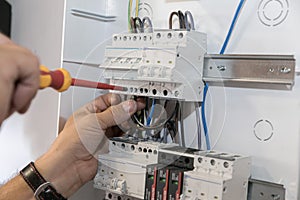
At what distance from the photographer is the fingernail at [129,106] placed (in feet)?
4.00

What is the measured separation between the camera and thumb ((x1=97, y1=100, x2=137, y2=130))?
4.01 feet

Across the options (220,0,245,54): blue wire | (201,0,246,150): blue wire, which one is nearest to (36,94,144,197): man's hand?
(201,0,246,150): blue wire

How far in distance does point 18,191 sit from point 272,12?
877 millimetres

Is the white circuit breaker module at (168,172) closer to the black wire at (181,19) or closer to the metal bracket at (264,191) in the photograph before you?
the metal bracket at (264,191)

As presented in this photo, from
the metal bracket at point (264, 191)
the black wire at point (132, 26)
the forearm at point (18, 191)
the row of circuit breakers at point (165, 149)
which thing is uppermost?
the black wire at point (132, 26)

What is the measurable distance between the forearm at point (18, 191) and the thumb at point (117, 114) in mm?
303

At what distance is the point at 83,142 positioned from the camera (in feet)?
4.33

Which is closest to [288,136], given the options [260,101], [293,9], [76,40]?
[260,101]

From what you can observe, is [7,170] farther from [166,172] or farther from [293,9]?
[293,9]

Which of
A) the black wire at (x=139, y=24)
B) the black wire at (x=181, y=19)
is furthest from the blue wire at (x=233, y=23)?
the black wire at (x=139, y=24)

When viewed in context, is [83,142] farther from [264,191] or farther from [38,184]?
[264,191]

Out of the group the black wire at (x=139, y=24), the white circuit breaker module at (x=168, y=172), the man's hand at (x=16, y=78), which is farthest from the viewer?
the black wire at (x=139, y=24)

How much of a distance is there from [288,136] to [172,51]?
0.35m

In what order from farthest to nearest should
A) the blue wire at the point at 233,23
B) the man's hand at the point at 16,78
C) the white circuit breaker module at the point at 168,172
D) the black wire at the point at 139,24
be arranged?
1. the black wire at the point at 139,24
2. the blue wire at the point at 233,23
3. the white circuit breaker module at the point at 168,172
4. the man's hand at the point at 16,78
